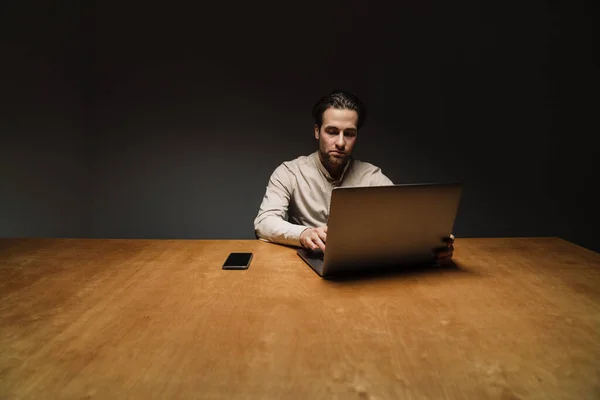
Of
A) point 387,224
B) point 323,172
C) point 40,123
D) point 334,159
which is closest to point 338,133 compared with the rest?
point 334,159

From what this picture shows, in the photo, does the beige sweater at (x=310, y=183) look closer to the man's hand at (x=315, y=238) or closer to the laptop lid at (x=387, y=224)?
the man's hand at (x=315, y=238)

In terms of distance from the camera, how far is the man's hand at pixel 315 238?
125 cm

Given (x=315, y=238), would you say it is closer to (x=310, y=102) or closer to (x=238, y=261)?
(x=238, y=261)

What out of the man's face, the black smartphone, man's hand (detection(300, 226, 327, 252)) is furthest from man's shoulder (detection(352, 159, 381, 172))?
the black smartphone

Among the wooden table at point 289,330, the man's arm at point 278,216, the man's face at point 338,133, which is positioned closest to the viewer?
the wooden table at point 289,330

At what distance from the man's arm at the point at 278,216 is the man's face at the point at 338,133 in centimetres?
26

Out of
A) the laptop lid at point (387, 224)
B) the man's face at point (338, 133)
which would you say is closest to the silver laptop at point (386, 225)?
the laptop lid at point (387, 224)

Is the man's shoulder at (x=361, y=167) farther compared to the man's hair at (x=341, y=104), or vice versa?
the man's shoulder at (x=361, y=167)

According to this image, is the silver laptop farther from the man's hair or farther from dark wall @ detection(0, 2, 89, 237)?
dark wall @ detection(0, 2, 89, 237)

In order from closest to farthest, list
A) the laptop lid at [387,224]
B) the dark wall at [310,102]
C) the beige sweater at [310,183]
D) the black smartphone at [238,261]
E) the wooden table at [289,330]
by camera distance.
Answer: the wooden table at [289,330] → the laptop lid at [387,224] → the black smartphone at [238,261] → the beige sweater at [310,183] → the dark wall at [310,102]

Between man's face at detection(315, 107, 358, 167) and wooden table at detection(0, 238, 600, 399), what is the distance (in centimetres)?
84

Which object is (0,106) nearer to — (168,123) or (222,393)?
(168,123)

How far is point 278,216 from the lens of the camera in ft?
6.06

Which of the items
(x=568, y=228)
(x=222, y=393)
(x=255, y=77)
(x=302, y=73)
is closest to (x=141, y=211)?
(x=255, y=77)
